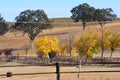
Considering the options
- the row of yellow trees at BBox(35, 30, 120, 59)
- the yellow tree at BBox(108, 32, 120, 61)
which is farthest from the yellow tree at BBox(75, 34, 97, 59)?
the yellow tree at BBox(108, 32, 120, 61)

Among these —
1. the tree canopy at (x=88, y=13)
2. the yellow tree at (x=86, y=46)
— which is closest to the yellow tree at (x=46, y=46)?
the yellow tree at (x=86, y=46)

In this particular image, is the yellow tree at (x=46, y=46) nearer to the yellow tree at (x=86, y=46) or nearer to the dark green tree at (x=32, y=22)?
the yellow tree at (x=86, y=46)

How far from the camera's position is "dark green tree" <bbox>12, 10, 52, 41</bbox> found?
131 metres

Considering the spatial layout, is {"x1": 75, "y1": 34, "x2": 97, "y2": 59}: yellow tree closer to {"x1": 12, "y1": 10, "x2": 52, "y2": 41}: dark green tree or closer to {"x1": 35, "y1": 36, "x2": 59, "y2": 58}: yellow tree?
{"x1": 35, "y1": 36, "x2": 59, "y2": 58}: yellow tree

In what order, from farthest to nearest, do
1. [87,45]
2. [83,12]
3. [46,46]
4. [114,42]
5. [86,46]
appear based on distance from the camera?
[83,12] < [46,46] < [114,42] < [87,45] < [86,46]

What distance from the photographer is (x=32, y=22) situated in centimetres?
13350

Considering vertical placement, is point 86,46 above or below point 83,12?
below

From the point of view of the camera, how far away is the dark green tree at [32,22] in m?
131

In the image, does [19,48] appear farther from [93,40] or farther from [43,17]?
[93,40]

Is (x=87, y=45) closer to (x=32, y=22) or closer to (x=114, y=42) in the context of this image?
(x=114, y=42)

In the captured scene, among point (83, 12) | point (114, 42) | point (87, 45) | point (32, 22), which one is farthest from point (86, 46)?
point (83, 12)

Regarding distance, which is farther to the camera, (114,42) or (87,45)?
(114,42)

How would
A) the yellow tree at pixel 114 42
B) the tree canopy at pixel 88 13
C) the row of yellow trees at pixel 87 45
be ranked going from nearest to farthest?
the row of yellow trees at pixel 87 45, the yellow tree at pixel 114 42, the tree canopy at pixel 88 13

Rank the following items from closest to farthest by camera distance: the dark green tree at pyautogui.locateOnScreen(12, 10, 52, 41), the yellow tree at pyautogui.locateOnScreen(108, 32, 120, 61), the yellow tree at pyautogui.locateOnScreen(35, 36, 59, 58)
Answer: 1. the yellow tree at pyautogui.locateOnScreen(108, 32, 120, 61)
2. the yellow tree at pyautogui.locateOnScreen(35, 36, 59, 58)
3. the dark green tree at pyautogui.locateOnScreen(12, 10, 52, 41)
